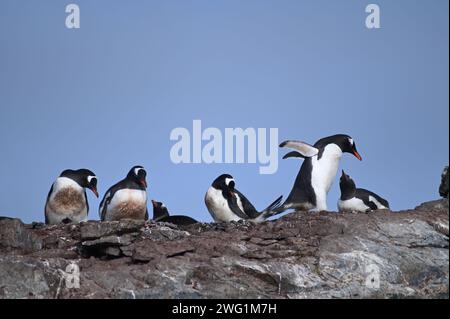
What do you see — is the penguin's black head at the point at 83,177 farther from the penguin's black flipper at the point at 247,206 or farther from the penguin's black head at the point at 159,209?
the penguin's black flipper at the point at 247,206

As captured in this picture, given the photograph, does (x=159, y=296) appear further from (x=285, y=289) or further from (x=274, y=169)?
(x=274, y=169)

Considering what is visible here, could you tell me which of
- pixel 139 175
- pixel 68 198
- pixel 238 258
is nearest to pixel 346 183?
pixel 139 175

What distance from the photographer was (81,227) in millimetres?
11070

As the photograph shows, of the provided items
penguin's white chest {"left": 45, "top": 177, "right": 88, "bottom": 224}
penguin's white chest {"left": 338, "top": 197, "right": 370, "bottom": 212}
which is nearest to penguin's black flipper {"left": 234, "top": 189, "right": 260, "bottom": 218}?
penguin's white chest {"left": 338, "top": 197, "right": 370, "bottom": 212}

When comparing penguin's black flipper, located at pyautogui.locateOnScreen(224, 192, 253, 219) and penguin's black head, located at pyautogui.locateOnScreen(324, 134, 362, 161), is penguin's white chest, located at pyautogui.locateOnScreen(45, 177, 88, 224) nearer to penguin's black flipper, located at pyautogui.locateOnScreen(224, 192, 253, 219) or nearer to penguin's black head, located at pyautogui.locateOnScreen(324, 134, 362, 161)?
penguin's black flipper, located at pyautogui.locateOnScreen(224, 192, 253, 219)

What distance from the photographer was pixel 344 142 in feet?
44.9

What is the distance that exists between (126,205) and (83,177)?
0.73m

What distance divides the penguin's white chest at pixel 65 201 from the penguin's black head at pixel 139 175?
0.64m

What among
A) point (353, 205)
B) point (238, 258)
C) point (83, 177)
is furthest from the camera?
point (353, 205)

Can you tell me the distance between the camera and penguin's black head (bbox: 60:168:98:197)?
510 inches

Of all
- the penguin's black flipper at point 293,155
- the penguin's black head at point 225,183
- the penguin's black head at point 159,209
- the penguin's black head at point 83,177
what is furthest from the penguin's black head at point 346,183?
the penguin's black head at point 83,177

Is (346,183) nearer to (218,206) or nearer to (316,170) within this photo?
(316,170)

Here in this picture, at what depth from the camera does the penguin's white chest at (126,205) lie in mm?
12641
